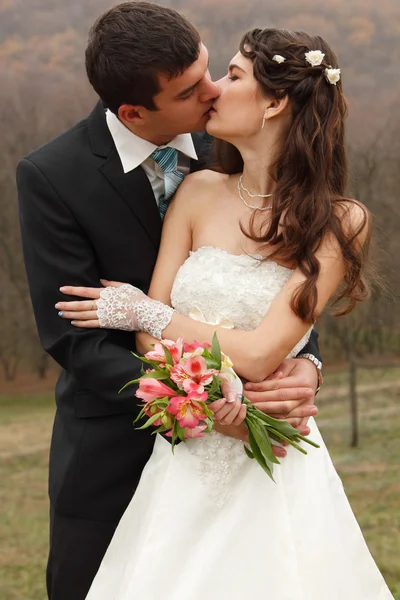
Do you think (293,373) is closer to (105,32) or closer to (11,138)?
(105,32)

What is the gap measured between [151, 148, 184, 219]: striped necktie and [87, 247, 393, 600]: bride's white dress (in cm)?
26

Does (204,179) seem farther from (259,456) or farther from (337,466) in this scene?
(337,466)

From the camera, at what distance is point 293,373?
8.96ft

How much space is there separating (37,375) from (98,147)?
5.03 m


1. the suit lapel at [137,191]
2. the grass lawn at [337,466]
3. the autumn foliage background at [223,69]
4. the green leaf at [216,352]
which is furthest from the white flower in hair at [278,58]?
the autumn foliage background at [223,69]

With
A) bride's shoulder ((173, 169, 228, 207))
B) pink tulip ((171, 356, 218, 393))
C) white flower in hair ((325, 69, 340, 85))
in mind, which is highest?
white flower in hair ((325, 69, 340, 85))

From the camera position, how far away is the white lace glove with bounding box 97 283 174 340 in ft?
8.58

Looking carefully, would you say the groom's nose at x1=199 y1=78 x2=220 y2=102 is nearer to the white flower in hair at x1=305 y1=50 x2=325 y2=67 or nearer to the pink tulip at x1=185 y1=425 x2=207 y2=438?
the white flower in hair at x1=305 y1=50 x2=325 y2=67

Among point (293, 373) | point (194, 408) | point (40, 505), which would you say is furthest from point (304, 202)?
point (40, 505)

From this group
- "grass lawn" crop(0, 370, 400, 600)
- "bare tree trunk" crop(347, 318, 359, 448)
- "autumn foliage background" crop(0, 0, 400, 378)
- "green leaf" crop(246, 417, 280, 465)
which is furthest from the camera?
"autumn foliage background" crop(0, 0, 400, 378)

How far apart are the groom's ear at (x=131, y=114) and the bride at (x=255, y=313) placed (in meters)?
0.22

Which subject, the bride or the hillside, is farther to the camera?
the hillside

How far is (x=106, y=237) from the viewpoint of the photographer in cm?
275

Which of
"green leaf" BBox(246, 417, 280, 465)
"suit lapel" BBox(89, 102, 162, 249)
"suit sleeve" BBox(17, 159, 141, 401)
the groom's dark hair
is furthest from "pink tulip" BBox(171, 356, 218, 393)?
the groom's dark hair
